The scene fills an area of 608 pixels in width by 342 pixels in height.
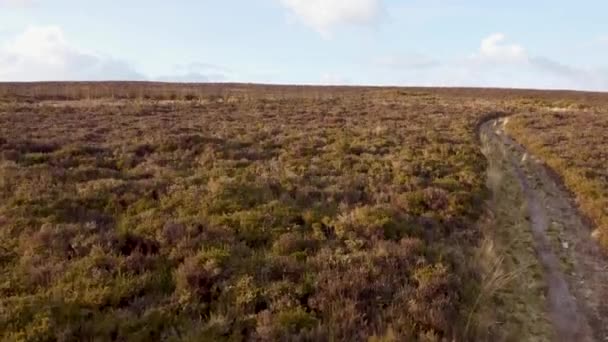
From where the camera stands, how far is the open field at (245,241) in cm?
638

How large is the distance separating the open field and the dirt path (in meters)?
0.40

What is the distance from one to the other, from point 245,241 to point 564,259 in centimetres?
582

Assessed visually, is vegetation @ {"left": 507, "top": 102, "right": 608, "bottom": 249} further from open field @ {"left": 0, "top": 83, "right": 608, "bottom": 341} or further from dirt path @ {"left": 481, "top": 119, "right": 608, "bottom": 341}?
dirt path @ {"left": 481, "top": 119, "right": 608, "bottom": 341}

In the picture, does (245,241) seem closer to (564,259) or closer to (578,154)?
(564,259)

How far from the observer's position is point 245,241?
8.86 m

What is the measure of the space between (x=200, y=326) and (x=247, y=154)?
11169 mm

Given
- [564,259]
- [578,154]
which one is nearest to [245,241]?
[564,259]

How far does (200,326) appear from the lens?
6.20 meters

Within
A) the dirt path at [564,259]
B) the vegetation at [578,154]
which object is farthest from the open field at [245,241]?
the dirt path at [564,259]

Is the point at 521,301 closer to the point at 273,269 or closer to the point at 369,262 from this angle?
the point at 369,262

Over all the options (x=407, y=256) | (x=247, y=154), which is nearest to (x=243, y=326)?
(x=407, y=256)

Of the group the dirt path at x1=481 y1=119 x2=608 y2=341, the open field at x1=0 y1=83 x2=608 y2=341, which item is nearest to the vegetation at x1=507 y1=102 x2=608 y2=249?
the open field at x1=0 y1=83 x2=608 y2=341

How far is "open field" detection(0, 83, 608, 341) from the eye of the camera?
6.38 m

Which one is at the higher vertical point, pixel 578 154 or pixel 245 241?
pixel 578 154
